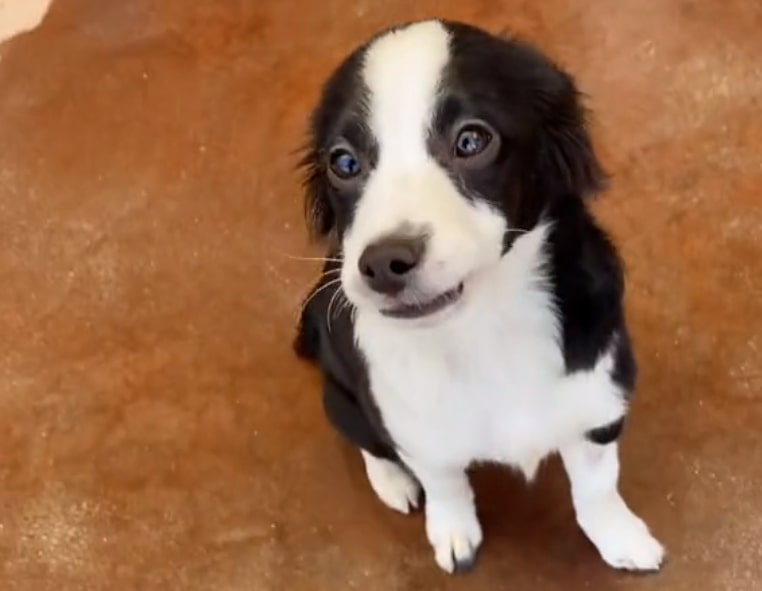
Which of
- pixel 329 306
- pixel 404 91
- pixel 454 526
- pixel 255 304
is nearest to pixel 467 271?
Answer: pixel 404 91

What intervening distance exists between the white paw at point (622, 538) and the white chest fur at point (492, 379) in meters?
0.23

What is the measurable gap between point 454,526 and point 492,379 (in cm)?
36

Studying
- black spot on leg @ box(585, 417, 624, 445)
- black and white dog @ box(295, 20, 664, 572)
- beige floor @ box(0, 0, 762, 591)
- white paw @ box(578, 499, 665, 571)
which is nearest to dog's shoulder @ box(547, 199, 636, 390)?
black and white dog @ box(295, 20, 664, 572)

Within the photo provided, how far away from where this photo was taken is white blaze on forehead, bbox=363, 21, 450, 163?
4.36ft

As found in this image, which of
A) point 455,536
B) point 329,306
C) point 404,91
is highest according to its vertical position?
point 404,91

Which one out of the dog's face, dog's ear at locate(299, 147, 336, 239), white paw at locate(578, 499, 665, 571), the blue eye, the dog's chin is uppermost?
the dog's face

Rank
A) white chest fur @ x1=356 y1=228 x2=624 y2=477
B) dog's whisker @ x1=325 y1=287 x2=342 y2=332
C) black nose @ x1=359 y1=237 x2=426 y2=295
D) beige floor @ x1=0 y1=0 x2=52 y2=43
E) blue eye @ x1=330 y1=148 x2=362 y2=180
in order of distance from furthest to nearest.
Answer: beige floor @ x1=0 y1=0 x2=52 y2=43 < dog's whisker @ x1=325 y1=287 x2=342 y2=332 < white chest fur @ x1=356 y1=228 x2=624 y2=477 < blue eye @ x1=330 y1=148 x2=362 y2=180 < black nose @ x1=359 y1=237 x2=426 y2=295

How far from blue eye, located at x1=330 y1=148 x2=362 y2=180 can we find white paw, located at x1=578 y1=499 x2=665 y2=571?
0.65 m

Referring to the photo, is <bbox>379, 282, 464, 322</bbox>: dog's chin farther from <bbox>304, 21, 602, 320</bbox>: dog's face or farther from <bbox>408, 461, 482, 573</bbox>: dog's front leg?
<bbox>408, 461, 482, 573</bbox>: dog's front leg

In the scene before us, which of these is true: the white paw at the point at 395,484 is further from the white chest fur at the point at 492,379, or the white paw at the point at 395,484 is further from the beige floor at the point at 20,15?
the beige floor at the point at 20,15

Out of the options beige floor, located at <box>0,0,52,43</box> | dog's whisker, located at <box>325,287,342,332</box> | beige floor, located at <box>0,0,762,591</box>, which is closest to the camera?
dog's whisker, located at <box>325,287,342,332</box>

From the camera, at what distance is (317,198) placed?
152cm

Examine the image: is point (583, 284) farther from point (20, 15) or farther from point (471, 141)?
point (20, 15)

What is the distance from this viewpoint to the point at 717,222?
2.14 m
